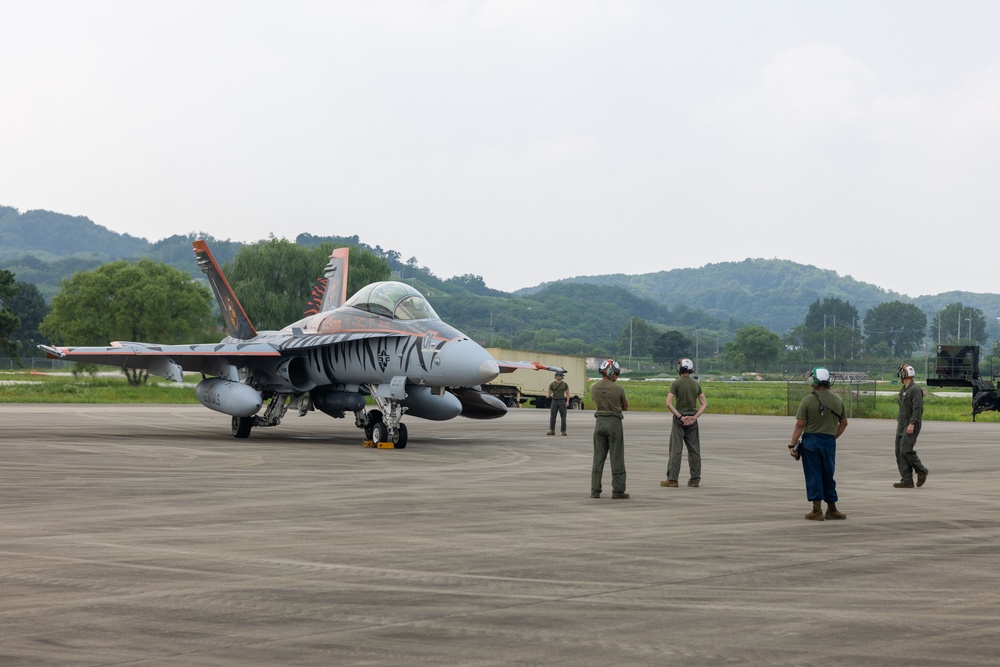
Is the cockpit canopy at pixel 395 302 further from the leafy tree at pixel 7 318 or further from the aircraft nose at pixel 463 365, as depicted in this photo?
the leafy tree at pixel 7 318

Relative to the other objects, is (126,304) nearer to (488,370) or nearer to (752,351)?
(488,370)

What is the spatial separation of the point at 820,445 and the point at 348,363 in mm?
15011

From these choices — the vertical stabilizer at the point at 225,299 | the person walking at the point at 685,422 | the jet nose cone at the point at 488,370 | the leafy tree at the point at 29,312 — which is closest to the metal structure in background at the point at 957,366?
the vertical stabilizer at the point at 225,299

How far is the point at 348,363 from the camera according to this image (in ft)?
85.7

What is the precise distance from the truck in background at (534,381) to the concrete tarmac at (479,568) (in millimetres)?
38413

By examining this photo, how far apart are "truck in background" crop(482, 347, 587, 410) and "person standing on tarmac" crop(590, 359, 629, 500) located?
41207 millimetres

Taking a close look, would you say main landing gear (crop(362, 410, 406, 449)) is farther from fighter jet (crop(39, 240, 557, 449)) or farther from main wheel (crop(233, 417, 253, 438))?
main wheel (crop(233, 417, 253, 438))


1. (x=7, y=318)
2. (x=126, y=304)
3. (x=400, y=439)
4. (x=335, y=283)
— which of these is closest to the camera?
(x=400, y=439)

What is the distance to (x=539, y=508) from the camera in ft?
44.8

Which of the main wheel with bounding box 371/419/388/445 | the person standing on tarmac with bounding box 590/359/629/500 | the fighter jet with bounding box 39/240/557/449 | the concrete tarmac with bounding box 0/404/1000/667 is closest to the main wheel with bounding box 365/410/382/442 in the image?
the fighter jet with bounding box 39/240/557/449

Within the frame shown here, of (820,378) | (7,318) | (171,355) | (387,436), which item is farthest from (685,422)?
(7,318)

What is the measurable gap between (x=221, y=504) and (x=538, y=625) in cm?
761

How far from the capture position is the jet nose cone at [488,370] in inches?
904

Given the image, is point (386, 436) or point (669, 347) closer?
point (386, 436)
